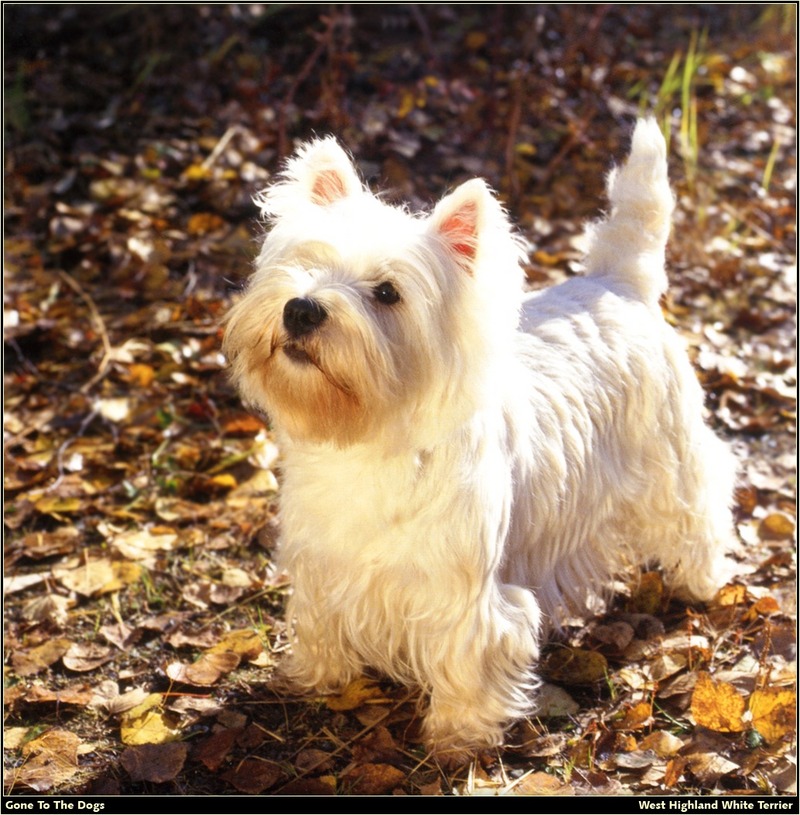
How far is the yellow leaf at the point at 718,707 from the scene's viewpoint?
2609 millimetres

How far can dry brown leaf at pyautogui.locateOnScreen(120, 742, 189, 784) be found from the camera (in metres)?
2.53

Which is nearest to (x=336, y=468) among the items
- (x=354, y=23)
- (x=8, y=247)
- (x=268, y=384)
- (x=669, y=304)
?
(x=268, y=384)

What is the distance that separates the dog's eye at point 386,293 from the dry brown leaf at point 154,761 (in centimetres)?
128

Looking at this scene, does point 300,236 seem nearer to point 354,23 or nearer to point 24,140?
point 24,140

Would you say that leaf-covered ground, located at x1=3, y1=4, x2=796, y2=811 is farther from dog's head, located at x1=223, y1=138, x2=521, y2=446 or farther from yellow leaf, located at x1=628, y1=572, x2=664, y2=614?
dog's head, located at x1=223, y1=138, x2=521, y2=446

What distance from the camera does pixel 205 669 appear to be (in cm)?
290

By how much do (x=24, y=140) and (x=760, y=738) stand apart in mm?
4678

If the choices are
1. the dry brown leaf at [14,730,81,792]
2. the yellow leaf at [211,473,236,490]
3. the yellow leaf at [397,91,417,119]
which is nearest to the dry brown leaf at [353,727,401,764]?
the dry brown leaf at [14,730,81,792]

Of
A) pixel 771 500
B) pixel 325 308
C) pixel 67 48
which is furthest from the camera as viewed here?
pixel 67 48

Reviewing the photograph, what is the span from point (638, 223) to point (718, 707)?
138 cm

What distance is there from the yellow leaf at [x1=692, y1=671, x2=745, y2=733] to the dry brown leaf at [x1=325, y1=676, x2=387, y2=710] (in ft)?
2.75

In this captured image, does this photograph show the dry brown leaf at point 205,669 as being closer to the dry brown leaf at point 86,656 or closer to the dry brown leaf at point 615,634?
the dry brown leaf at point 86,656

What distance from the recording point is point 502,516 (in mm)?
2475

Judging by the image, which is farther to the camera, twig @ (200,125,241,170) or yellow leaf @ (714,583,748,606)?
twig @ (200,125,241,170)
